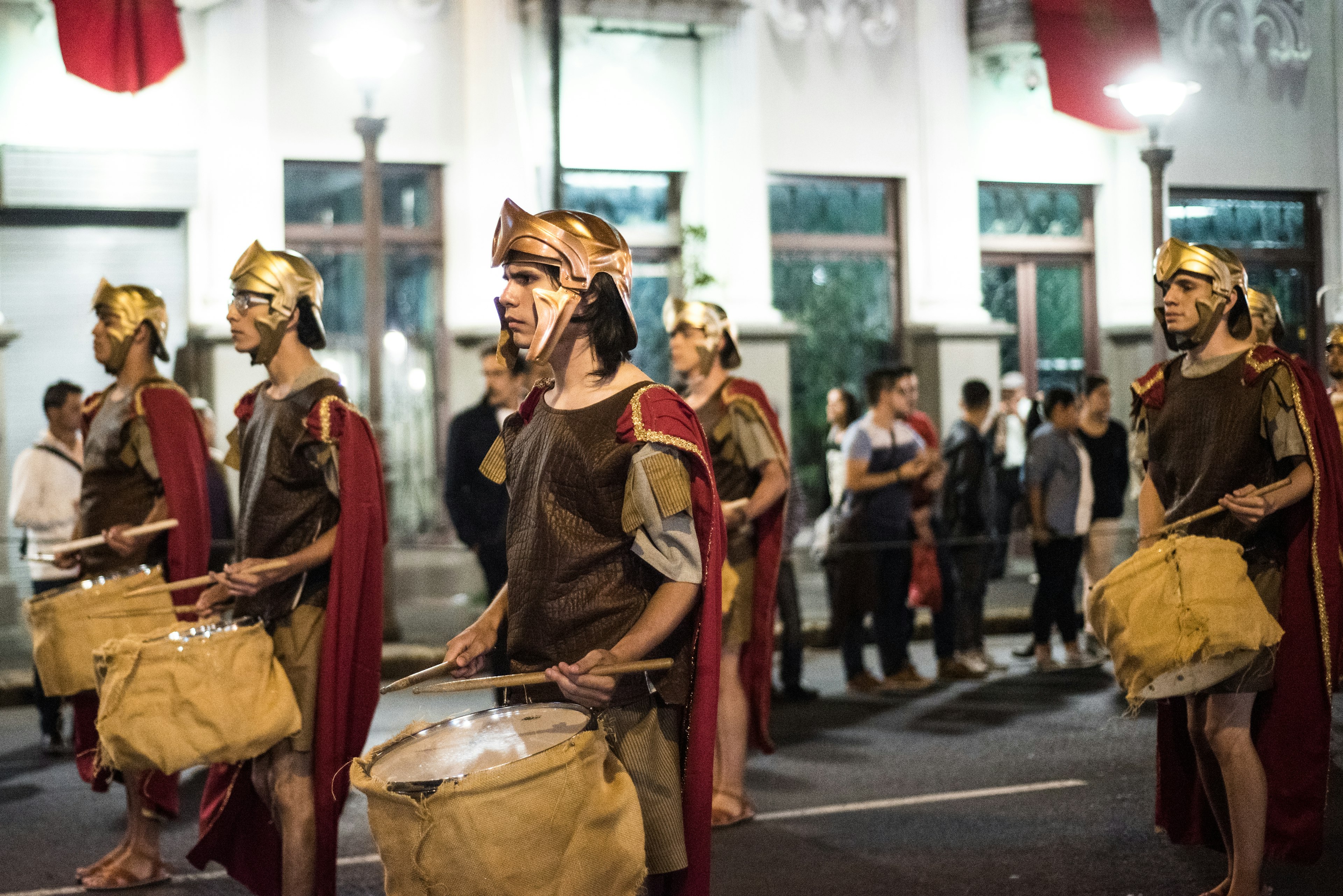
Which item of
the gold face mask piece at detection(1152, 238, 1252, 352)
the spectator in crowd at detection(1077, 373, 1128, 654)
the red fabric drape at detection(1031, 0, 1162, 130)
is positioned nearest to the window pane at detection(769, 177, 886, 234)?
the red fabric drape at detection(1031, 0, 1162, 130)

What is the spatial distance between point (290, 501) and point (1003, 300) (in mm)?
12981

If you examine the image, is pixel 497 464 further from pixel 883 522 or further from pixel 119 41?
pixel 119 41

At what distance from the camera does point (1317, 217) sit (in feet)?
60.6

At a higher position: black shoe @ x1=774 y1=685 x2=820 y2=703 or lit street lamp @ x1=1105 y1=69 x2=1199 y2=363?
lit street lamp @ x1=1105 y1=69 x2=1199 y2=363

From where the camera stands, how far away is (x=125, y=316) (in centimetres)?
636

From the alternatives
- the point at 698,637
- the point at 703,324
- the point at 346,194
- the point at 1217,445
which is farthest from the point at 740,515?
the point at 346,194

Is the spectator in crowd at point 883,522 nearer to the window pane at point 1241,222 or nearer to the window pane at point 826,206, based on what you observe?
the window pane at point 826,206

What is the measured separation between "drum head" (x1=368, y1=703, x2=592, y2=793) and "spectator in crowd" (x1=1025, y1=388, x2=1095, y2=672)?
26.1ft

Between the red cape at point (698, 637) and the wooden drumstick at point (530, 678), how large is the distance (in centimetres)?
16

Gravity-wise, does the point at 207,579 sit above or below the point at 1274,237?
below

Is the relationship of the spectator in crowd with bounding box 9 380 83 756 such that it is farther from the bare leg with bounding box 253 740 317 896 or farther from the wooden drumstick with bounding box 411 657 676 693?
the wooden drumstick with bounding box 411 657 676 693

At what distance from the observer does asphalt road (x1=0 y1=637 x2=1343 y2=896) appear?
5797mm

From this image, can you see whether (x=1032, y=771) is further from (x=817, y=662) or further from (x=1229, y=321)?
(x=817, y=662)

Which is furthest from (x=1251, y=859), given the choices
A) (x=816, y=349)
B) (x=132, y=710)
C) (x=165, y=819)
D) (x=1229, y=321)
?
(x=816, y=349)
